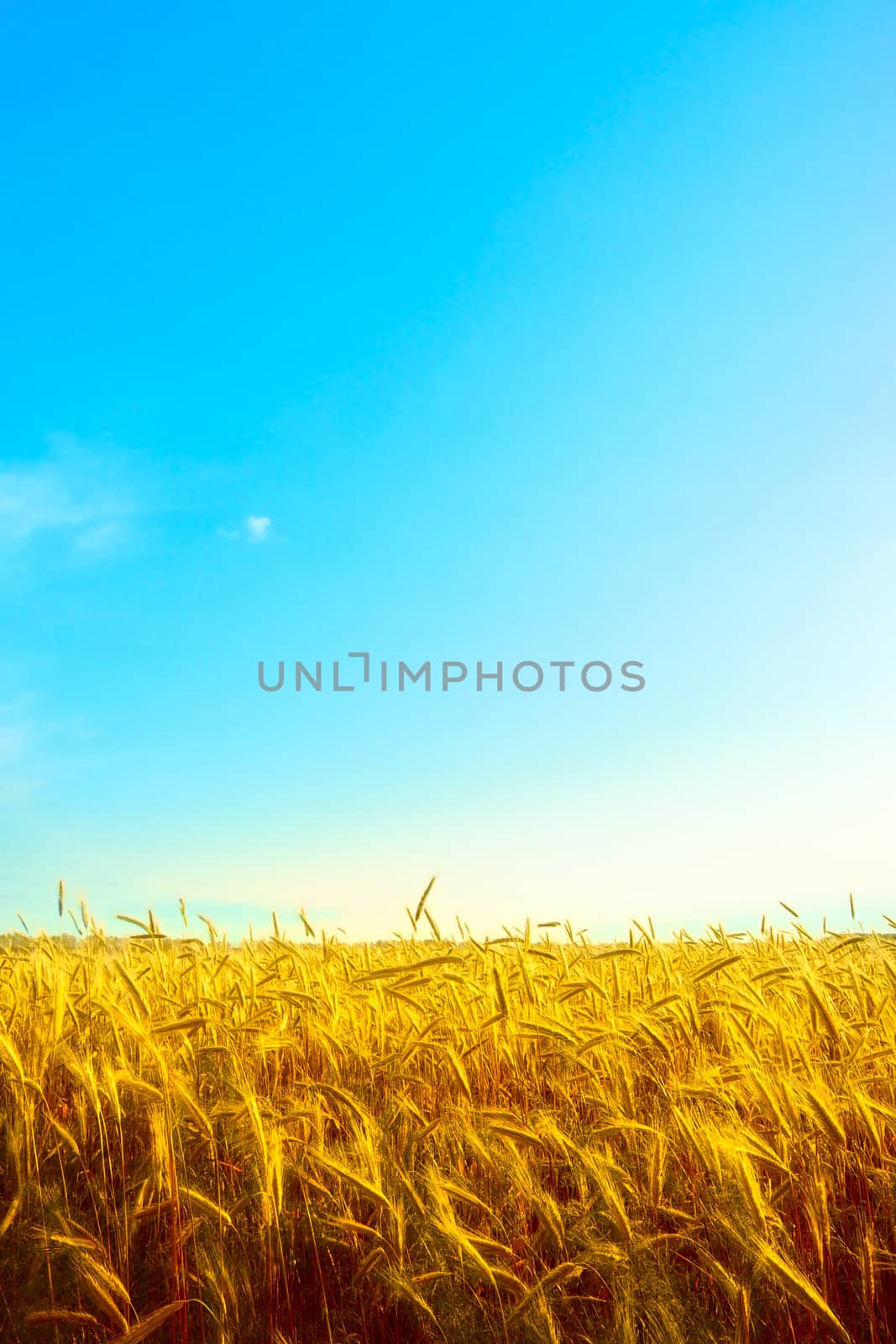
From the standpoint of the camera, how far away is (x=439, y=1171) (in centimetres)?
195

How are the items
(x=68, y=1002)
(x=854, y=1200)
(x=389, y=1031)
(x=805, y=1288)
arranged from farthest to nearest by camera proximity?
(x=389, y=1031), (x=68, y=1002), (x=854, y=1200), (x=805, y=1288)

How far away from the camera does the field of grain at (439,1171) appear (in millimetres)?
1671

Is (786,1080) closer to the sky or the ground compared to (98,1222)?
closer to the sky

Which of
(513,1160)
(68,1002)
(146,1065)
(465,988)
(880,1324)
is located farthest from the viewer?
(465,988)

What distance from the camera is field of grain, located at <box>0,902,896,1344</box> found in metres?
1.67

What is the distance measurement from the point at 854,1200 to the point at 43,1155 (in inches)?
84.9

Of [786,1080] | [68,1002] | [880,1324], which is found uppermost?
[68,1002]

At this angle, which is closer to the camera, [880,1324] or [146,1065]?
[880,1324]

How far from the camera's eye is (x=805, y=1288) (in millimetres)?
1507

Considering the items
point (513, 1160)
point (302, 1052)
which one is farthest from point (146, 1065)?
point (513, 1160)

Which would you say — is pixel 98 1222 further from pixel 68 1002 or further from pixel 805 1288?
pixel 805 1288

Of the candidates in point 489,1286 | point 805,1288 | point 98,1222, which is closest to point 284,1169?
point 98,1222

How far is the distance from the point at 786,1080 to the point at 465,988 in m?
1.39

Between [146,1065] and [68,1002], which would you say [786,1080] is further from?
[68,1002]
